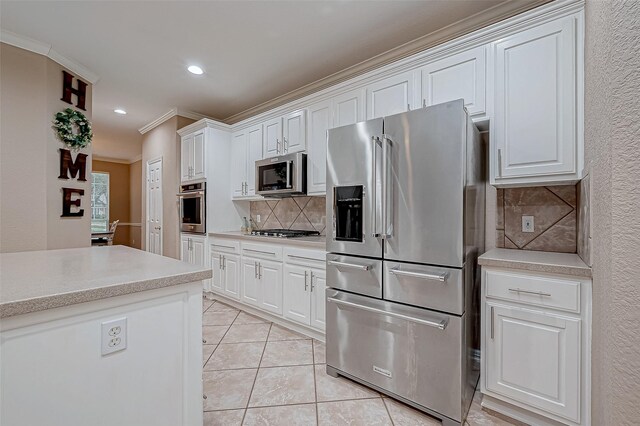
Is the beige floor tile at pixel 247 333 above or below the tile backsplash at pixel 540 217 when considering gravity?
below

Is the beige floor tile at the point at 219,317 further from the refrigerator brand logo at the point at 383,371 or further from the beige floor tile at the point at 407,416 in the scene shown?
the beige floor tile at the point at 407,416

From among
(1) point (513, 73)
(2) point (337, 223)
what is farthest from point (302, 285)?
(1) point (513, 73)

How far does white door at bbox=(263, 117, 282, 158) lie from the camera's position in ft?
11.0

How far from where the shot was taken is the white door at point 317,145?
289 centimetres

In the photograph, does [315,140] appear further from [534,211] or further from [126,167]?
[126,167]

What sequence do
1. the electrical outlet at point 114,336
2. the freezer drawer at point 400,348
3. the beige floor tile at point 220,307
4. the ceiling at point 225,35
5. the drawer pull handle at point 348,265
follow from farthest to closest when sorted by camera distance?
the beige floor tile at point 220,307
the ceiling at point 225,35
the drawer pull handle at point 348,265
the freezer drawer at point 400,348
the electrical outlet at point 114,336

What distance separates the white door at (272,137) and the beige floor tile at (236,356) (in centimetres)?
209

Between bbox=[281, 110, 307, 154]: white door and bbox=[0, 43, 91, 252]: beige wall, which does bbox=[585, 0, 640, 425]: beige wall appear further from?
bbox=[0, 43, 91, 252]: beige wall

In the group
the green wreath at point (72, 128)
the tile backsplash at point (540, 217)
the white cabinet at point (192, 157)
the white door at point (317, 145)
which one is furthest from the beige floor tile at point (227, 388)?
the green wreath at point (72, 128)

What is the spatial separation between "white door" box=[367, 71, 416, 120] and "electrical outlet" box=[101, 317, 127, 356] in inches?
89.1

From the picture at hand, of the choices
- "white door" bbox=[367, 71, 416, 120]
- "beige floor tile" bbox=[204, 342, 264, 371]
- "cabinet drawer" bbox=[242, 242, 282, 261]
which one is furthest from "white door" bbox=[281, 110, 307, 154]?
"beige floor tile" bbox=[204, 342, 264, 371]

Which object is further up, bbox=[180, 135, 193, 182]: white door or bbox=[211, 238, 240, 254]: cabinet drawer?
bbox=[180, 135, 193, 182]: white door

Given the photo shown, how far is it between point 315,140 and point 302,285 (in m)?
1.49

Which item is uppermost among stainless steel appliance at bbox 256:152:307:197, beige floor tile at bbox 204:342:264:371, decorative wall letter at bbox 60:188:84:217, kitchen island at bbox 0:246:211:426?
stainless steel appliance at bbox 256:152:307:197
